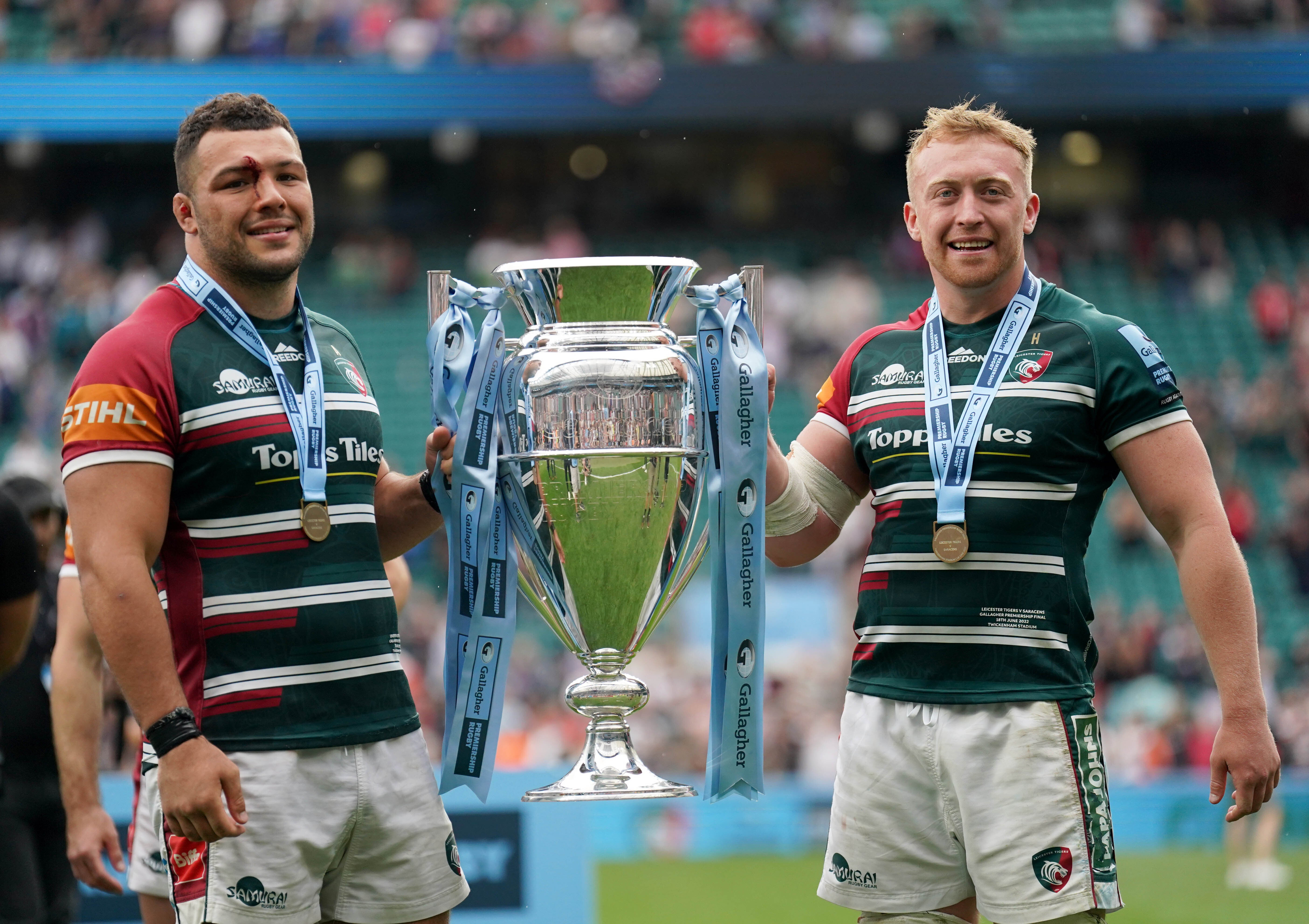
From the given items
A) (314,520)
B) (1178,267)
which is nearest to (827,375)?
(1178,267)

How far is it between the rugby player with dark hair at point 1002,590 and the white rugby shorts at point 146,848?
1.50m

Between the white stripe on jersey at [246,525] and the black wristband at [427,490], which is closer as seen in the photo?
the white stripe on jersey at [246,525]

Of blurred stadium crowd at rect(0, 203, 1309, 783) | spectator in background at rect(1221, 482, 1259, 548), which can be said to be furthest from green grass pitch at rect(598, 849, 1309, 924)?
spectator in background at rect(1221, 482, 1259, 548)

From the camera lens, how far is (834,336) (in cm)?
1478

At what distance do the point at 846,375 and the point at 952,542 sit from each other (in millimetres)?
438

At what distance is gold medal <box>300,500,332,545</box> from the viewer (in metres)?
2.61

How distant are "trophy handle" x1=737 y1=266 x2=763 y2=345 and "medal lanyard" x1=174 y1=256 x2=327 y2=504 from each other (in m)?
0.75

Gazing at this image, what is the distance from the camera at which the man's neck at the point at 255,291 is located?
107 inches

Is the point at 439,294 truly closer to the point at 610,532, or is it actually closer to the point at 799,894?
the point at 610,532

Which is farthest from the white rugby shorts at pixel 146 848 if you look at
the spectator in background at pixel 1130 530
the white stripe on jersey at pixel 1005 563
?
the spectator in background at pixel 1130 530

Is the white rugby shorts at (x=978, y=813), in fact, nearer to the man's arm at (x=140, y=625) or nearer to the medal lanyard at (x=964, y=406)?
the medal lanyard at (x=964, y=406)

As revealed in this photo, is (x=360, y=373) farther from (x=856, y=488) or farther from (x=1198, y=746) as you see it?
(x=1198, y=746)

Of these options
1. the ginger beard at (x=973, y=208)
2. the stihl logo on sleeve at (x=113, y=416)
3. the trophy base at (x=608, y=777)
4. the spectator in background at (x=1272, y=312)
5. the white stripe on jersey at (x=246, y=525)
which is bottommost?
the trophy base at (x=608, y=777)

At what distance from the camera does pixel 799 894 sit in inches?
358
